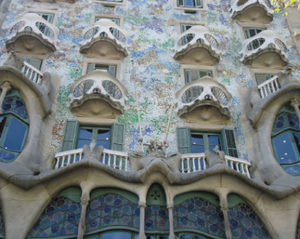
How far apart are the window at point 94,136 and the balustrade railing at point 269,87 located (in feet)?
20.0

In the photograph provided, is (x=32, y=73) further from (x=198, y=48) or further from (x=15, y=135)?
(x=198, y=48)

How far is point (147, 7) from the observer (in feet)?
63.6

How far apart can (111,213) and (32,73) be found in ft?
21.0

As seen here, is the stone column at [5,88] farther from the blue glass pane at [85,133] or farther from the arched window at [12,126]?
the blue glass pane at [85,133]

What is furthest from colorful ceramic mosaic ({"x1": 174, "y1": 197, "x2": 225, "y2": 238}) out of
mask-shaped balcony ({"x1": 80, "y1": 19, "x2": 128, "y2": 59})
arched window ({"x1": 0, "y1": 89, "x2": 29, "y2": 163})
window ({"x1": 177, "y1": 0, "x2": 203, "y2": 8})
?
window ({"x1": 177, "y1": 0, "x2": 203, "y2": 8})

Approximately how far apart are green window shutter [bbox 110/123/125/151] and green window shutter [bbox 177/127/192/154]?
6.69 feet

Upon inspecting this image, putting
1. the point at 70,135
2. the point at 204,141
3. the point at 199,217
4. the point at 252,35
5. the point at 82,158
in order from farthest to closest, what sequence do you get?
the point at 252,35 < the point at 204,141 < the point at 70,135 < the point at 82,158 < the point at 199,217

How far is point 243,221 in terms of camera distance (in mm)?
11836

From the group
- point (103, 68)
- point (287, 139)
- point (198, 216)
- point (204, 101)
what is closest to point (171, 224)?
point (198, 216)

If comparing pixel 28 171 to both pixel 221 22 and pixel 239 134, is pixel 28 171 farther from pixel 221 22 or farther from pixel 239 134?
pixel 221 22

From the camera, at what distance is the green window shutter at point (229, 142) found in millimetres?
14250

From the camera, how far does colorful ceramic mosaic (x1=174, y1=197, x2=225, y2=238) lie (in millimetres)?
11266

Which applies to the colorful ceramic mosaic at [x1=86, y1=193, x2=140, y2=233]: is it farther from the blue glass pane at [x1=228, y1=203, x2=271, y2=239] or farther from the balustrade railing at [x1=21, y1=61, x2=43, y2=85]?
the balustrade railing at [x1=21, y1=61, x2=43, y2=85]

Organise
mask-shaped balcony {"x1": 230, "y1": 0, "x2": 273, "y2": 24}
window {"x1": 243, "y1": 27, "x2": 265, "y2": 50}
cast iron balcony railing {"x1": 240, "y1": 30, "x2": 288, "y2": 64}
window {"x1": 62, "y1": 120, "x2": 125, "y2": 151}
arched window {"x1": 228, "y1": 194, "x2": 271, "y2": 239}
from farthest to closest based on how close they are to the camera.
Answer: mask-shaped balcony {"x1": 230, "y1": 0, "x2": 273, "y2": 24} → window {"x1": 243, "y1": 27, "x2": 265, "y2": 50} → cast iron balcony railing {"x1": 240, "y1": 30, "x2": 288, "y2": 64} → window {"x1": 62, "y1": 120, "x2": 125, "y2": 151} → arched window {"x1": 228, "y1": 194, "x2": 271, "y2": 239}
